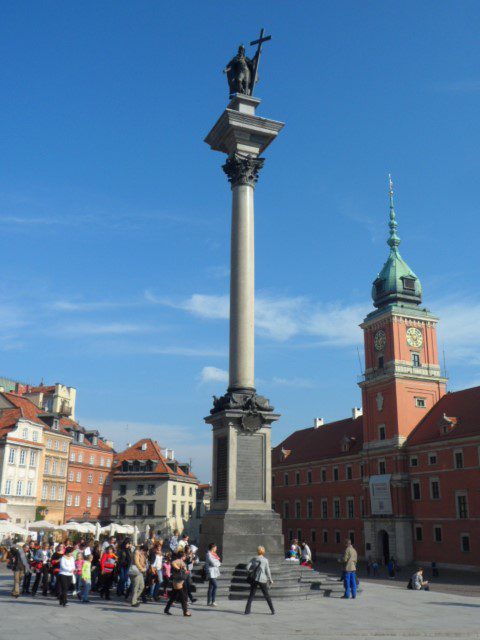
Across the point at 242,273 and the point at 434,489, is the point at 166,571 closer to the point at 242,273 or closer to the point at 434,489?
the point at 242,273

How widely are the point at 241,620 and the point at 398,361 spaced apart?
175 ft

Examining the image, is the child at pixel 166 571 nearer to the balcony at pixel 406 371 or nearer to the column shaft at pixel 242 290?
the column shaft at pixel 242 290

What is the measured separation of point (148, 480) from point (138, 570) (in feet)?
204

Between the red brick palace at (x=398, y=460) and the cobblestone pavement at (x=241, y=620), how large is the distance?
3942 centimetres

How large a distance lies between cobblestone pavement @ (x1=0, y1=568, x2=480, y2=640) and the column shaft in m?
7.25

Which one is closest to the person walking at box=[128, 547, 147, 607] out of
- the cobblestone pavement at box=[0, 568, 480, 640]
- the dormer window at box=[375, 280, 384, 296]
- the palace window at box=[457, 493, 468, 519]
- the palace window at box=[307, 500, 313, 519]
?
the cobblestone pavement at box=[0, 568, 480, 640]

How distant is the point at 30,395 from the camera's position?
71125 millimetres

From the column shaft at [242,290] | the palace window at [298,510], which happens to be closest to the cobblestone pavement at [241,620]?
the column shaft at [242,290]

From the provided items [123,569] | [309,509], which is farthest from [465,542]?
[123,569]

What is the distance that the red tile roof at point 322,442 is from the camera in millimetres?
73688

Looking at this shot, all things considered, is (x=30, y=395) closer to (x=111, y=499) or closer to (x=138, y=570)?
(x=111, y=499)

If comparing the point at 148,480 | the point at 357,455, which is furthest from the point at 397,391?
the point at 148,480

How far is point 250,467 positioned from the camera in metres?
20.0

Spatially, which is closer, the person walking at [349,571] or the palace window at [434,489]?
the person walking at [349,571]
